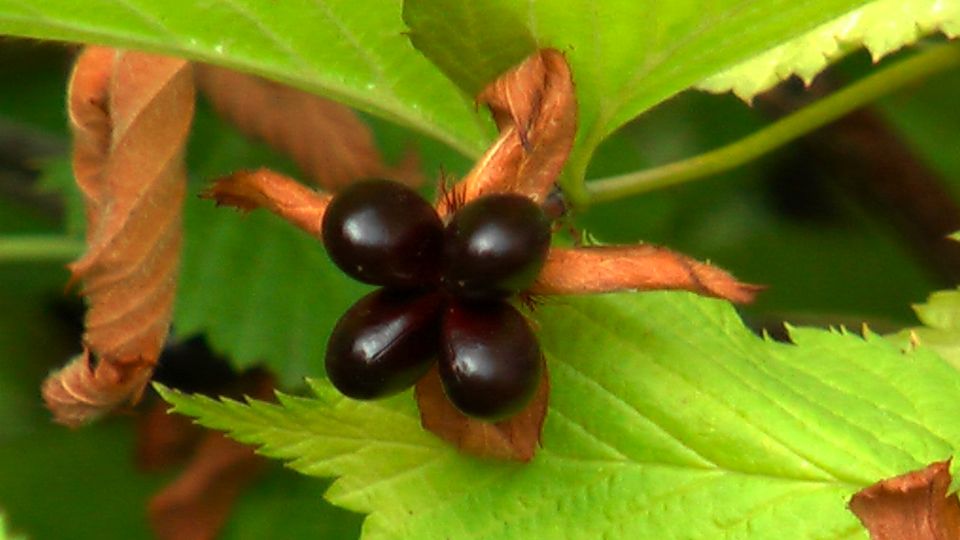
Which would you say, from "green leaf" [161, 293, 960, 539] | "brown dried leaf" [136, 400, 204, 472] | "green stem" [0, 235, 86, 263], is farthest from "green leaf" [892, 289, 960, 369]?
"green stem" [0, 235, 86, 263]

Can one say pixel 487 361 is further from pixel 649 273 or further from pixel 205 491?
pixel 205 491

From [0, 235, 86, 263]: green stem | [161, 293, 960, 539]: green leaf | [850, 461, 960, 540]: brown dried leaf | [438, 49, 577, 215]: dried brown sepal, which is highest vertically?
[438, 49, 577, 215]: dried brown sepal

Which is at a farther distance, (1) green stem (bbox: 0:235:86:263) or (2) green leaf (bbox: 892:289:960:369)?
(1) green stem (bbox: 0:235:86:263)

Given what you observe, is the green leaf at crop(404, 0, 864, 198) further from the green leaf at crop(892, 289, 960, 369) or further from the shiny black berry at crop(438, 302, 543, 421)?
the green leaf at crop(892, 289, 960, 369)

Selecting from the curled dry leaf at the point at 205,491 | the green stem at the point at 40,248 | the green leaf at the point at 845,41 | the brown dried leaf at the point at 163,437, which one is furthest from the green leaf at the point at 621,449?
the green stem at the point at 40,248

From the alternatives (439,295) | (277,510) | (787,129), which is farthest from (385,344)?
(277,510)
